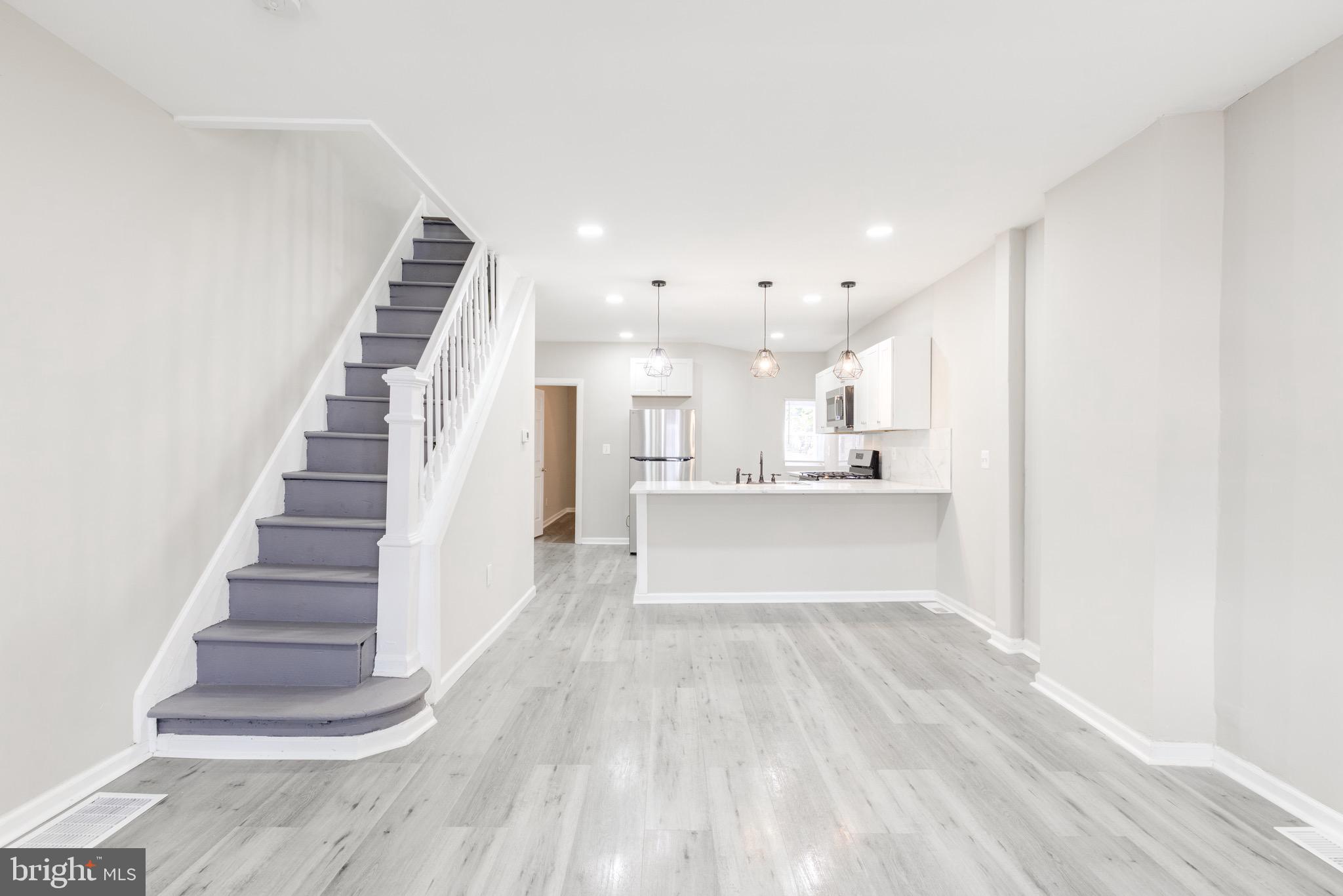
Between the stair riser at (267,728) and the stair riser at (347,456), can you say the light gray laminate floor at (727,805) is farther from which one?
the stair riser at (347,456)

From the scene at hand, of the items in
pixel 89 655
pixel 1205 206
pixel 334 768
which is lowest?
pixel 334 768

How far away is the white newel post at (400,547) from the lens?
269 centimetres

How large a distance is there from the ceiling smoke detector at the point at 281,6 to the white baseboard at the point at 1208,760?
392cm

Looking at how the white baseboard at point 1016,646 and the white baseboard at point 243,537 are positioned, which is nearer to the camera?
the white baseboard at point 243,537

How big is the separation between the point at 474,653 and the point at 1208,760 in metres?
3.36

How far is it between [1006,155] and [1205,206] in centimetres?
77

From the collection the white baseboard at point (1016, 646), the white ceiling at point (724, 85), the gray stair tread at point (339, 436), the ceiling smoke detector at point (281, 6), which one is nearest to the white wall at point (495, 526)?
Result: the gray stair tread at point (339, 436)

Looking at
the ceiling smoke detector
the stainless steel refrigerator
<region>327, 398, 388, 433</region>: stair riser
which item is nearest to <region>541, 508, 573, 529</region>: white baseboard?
the stainless steel refrigerator

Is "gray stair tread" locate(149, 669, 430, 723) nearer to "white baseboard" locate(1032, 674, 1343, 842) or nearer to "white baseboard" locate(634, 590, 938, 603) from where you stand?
"white baseboard" locate(634, 590, 938, 603)

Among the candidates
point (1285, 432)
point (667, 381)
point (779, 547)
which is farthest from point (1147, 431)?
point (667, 381)

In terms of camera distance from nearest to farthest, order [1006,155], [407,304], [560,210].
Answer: [1006,155] < [560,210] < [407,304]

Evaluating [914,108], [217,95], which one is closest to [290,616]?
[217,95]

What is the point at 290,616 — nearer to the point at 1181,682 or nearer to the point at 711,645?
the point at 711,645

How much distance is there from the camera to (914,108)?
2314 mm
